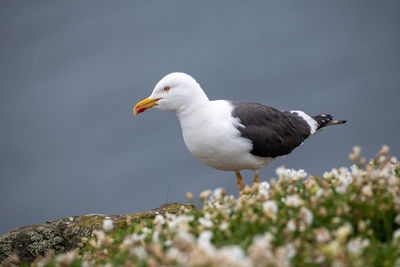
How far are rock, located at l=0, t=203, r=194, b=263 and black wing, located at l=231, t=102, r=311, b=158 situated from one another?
2.06 meters

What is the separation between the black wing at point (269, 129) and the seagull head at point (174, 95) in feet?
3.14

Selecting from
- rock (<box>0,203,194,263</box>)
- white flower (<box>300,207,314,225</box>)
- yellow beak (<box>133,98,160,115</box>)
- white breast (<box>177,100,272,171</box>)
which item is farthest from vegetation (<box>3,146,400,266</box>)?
yellow beak (<box>133,98,160,115</box>)

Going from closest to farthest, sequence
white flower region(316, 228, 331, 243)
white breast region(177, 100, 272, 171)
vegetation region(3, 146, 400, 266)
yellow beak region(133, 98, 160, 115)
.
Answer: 1. vegetation region(3, 146, 400, 266)
2. white flower region(316, 228, 331, 243)
3. white breast region(177, 100, 272, 171)
4. yellow beak region(133, 98, 160, 115)

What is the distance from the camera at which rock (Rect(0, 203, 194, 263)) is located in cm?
843

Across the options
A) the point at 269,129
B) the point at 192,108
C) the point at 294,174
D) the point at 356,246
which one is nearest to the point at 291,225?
the point at 356,246

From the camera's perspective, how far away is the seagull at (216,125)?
8.87 metres

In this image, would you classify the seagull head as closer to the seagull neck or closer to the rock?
the seagull neck

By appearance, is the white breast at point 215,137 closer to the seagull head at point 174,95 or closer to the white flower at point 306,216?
the seagull head at point 174,95

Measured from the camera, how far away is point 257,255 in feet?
10.6

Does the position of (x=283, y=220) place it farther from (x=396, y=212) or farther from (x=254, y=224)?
(x=396, y=212)

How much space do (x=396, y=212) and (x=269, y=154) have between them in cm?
488

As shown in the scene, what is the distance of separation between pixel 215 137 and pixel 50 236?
3.76 metres

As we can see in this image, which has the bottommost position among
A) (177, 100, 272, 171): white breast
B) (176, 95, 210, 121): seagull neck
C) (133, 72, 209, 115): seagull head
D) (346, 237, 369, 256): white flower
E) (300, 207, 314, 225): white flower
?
(346, 237, 369, 256): white flower

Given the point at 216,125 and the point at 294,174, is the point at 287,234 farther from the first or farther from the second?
the point at 216,125
